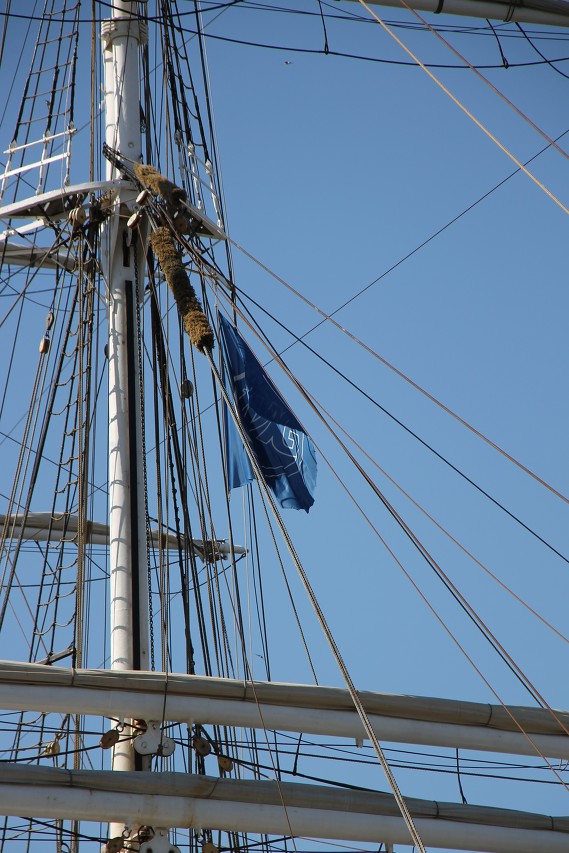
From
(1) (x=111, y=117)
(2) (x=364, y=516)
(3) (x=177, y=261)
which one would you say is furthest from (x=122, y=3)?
(2) (x=364, y=516)

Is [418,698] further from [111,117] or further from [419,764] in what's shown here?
[111,117]

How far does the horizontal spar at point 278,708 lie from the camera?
44.4 feet

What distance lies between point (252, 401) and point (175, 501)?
Result: 194 centimetres

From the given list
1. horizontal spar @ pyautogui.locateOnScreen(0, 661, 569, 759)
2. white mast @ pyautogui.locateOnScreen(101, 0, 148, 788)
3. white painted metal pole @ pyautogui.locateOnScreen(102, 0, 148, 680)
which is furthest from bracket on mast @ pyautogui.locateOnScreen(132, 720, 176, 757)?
white painted metal pole @ pyautogui.locateOnScreen(102, 0, 148, 680)

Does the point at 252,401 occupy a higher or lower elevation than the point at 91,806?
higher

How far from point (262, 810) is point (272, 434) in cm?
413

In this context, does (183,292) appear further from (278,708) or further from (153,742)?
(153,742)

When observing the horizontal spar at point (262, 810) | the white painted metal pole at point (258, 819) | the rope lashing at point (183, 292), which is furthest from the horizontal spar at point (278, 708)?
the rope lashing at point (183, 292)

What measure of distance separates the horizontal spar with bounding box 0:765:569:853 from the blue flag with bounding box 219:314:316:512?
11.3 feet

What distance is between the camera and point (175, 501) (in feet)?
55.7

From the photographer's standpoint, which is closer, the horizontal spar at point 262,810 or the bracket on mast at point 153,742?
the horizontal spar at point 262,810

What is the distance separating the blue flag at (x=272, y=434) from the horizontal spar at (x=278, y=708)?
2.57 m

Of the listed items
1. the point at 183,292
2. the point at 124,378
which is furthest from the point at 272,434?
the point at 183,292

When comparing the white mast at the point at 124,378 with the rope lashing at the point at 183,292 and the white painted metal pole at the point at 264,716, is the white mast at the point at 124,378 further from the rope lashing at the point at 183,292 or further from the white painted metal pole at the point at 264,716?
the rope lashing at the point at 183,292
